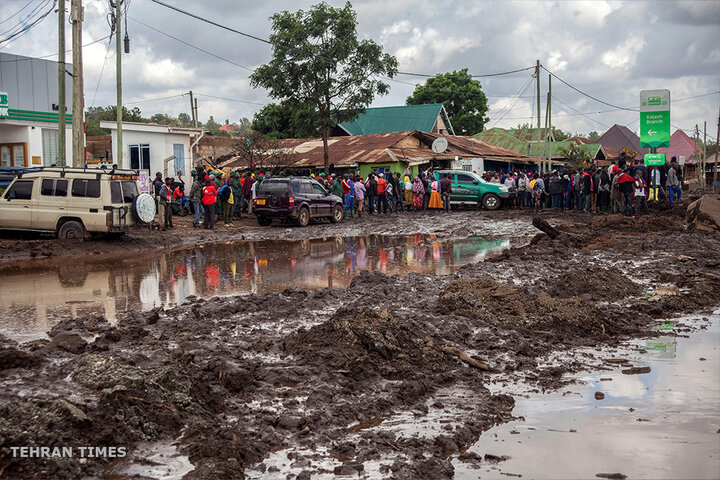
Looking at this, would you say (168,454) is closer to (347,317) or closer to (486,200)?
(347,317)

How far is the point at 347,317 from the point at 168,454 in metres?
3.14

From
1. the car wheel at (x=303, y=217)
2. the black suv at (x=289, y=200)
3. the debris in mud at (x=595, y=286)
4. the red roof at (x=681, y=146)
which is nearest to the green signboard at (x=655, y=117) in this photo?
the black suv at (x=289, y=200)

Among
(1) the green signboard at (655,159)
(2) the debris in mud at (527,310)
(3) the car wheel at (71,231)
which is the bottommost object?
(2) the debris in mud at (527,310)

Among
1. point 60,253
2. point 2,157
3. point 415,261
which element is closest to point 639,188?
point 415,261

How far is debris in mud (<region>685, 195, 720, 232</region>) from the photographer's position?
58.1ft

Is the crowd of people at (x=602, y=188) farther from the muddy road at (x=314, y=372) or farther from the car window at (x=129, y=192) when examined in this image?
the car window at (x=129, y=192)

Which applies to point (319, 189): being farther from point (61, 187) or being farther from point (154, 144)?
point (154, 144)

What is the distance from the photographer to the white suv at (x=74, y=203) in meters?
16.7

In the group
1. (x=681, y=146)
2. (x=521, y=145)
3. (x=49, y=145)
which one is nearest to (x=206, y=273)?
(x=49, y=145)

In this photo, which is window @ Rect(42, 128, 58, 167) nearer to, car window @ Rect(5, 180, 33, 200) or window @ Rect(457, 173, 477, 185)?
car window @ Rect(5, 180, 33, 200)

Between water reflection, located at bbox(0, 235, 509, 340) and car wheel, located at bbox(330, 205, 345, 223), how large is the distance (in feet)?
19.0

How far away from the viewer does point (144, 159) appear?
31.0 m

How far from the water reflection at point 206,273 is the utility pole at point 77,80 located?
4494 millimetres

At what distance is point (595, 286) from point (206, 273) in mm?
7307
